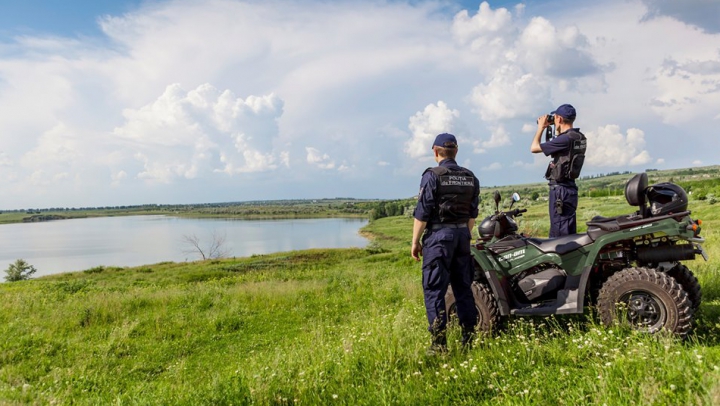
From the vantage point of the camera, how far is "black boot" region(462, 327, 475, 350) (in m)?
4.32

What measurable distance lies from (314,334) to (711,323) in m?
4.96

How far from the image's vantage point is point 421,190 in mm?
4582

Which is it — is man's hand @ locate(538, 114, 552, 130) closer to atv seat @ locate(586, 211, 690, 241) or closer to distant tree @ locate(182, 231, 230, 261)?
atv seat @ locate(586, 211, 690, 241)

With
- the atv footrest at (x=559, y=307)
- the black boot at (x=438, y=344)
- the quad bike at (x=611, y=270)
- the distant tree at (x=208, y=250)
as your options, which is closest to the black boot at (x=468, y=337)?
the black boot at (x=438, y=344)

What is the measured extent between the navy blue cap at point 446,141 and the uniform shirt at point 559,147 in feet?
5.21

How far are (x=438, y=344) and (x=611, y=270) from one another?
2.20 m

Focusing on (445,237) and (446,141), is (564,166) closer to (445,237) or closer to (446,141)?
(446,141)

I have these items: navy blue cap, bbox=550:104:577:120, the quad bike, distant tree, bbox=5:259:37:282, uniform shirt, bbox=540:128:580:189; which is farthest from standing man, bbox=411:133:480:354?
distant tree, bbox=5:259:37:282

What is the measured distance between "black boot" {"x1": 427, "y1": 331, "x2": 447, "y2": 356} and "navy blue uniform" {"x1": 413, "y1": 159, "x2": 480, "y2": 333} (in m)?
0.05

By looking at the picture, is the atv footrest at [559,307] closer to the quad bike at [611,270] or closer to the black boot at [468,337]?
the quad bike at [611,270]

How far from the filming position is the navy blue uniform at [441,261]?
4371 mm

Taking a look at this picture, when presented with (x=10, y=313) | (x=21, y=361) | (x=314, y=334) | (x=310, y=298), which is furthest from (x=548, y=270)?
(x=10, y=313)

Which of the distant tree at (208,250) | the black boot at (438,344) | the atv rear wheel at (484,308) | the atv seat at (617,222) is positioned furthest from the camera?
the distant tree at (208,250)

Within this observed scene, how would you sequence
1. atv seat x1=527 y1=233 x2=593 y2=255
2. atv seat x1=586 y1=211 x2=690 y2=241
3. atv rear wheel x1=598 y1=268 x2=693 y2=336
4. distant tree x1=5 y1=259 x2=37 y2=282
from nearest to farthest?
atv rear wheel x1=598 y1=268 x2=693 y2=336
atv seat x1=586 y1=211 x2=690 y2=241
atv seat x1=527 y1=233 x2=593 y2=255
distant tree x1=5 y1=259 x2=37 y2=282
